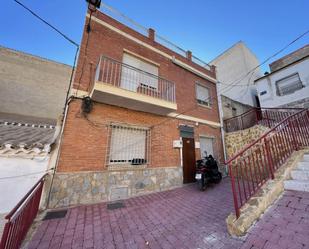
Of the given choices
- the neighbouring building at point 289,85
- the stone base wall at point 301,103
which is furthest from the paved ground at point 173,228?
the neighbouring building at point 289,85

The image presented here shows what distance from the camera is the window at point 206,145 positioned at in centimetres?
796

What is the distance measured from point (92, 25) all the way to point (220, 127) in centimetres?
Answer: 901

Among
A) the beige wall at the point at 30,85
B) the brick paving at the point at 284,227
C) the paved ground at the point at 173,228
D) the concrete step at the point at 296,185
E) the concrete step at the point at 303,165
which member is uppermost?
the beige wall at the point at 30,85

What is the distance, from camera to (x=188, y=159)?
7184mm

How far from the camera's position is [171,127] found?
23.2 feet

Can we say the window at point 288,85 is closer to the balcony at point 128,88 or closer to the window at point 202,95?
the window at point 202,95

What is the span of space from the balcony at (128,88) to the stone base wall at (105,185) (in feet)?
8.78

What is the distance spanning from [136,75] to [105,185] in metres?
4.91

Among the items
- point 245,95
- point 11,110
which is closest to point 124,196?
point 11,110

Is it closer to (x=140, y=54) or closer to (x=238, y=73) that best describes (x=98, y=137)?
(x=140, y=54)

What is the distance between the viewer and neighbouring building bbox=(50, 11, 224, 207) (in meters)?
4.70

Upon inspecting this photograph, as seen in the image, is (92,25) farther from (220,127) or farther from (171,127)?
(220,127)

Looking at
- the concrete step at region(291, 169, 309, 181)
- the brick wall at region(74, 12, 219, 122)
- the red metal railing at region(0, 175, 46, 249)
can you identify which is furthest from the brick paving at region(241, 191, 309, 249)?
the brick wall at region(74, 12, 219, 122)

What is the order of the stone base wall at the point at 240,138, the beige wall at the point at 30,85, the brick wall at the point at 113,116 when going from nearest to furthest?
the brick wall at the point at 113,116 < the stone base wall at the point at 240,138 < the beige wall at the point at 30,85
